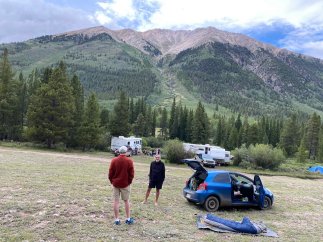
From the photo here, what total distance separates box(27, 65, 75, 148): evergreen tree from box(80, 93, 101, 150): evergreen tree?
5266 millimetres

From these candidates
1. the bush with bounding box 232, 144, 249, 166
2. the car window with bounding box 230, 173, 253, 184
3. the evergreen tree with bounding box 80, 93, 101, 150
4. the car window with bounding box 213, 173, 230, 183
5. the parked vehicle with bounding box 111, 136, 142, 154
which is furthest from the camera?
the parked vehicle with bounding box 111, 136, 142, 154

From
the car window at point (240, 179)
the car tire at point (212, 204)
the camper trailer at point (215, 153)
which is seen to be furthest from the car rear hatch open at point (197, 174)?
the camper trailer at point (215, 153)

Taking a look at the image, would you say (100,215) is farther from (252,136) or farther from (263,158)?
(252,136)

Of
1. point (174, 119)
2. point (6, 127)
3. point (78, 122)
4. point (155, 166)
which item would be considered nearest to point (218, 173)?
point (155, 166)

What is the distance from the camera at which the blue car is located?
14781 millimetres

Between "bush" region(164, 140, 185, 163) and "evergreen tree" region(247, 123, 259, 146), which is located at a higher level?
"evergreen tree" region(247, 123, 259, 146)

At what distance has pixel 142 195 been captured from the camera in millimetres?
16547

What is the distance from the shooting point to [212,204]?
48.7 ft

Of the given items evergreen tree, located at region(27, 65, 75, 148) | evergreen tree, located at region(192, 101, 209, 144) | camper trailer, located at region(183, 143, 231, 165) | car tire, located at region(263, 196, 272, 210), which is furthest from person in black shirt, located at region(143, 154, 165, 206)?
evergreen tree, located at region(192, 101, 209, 144)

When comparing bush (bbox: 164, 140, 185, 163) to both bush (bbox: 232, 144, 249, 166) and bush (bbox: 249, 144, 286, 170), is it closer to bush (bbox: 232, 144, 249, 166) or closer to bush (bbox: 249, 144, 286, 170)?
bush (bbox: 249, 144, 286, 170)

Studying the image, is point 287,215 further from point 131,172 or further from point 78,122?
point 78,122

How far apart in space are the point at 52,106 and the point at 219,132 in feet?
236

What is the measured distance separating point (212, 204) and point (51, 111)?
1586 inches

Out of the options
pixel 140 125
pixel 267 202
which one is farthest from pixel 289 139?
pixel 267 202
